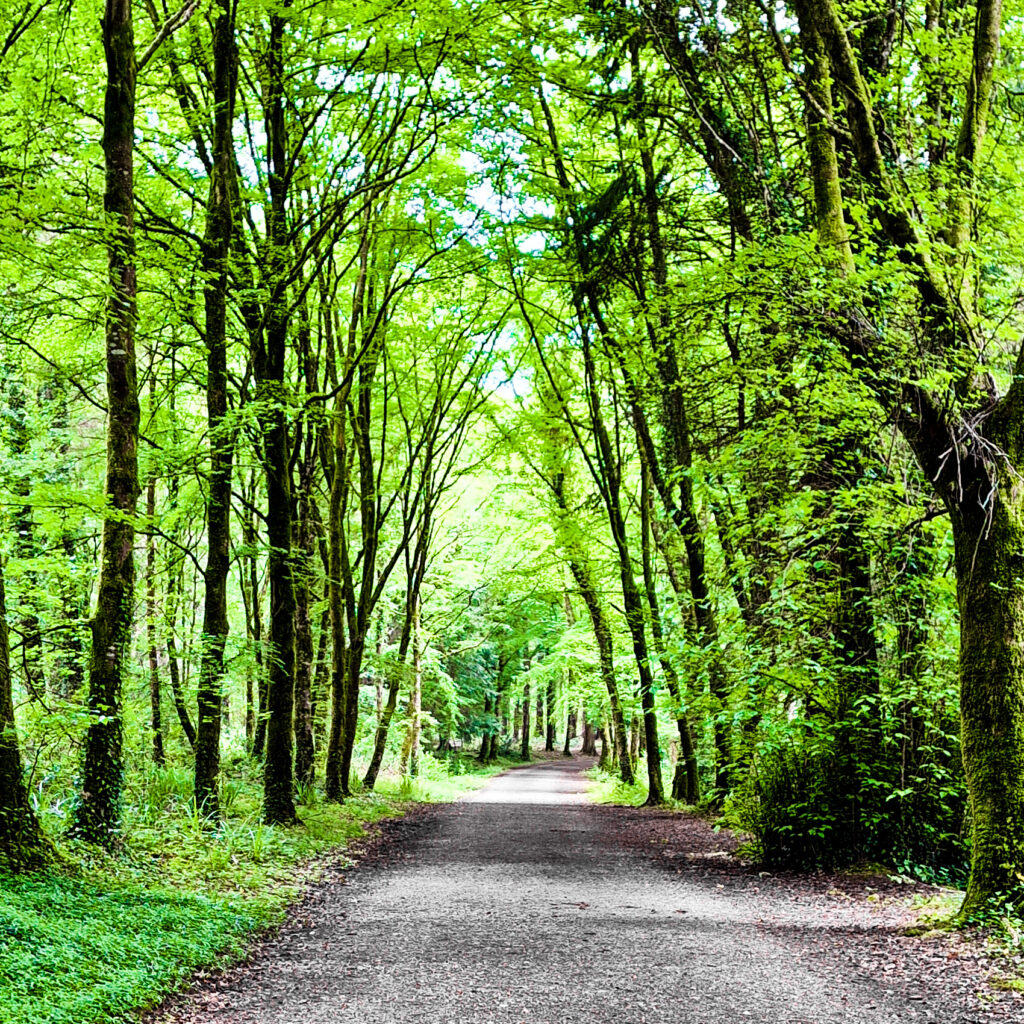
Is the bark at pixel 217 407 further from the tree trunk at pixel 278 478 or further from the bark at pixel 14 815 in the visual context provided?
the bark at pixel 14 815

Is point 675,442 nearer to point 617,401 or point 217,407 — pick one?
point 617,401

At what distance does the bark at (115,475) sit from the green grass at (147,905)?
21.3 inches

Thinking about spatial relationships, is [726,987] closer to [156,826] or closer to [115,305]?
[156,826]

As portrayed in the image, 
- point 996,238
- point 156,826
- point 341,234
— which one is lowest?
point 156,826

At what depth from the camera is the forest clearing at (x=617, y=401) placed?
20.0ft

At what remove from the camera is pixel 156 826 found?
874 centimetres

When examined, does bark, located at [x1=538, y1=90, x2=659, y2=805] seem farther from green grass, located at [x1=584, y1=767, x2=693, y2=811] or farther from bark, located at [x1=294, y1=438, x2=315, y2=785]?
bark, located at [x1=294, y1=438, x2=315, y2=785]

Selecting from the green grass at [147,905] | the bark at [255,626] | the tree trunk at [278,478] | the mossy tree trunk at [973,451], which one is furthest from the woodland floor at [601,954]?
the bark at [255,626]

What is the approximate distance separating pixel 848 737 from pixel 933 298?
4436mm

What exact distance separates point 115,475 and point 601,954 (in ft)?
17.8

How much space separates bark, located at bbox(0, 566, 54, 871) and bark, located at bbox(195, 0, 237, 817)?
8.94 ft

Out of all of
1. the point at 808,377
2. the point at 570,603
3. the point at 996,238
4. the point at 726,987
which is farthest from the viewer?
the point at 570,603

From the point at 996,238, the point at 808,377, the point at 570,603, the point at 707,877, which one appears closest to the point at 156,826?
the point at 707,877

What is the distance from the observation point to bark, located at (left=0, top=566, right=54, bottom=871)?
576 cm
